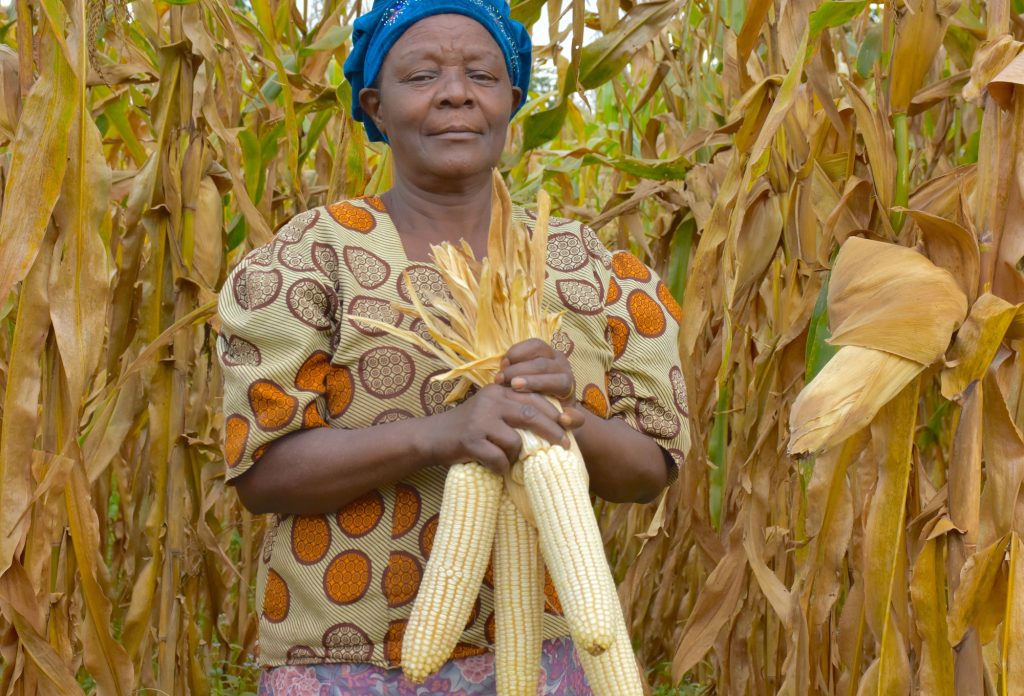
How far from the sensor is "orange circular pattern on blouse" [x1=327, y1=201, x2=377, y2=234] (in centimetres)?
163

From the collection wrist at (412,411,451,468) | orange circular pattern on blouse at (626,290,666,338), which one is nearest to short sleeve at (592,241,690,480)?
orange circular pattern on blouse at (626,290,666,338)

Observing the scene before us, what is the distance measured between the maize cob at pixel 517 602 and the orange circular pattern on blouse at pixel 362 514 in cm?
21

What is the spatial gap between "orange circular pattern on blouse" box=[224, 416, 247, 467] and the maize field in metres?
0.23

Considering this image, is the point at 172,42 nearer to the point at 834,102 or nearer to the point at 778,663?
the point at 834,102

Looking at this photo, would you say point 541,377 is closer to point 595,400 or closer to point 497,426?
point 497,426

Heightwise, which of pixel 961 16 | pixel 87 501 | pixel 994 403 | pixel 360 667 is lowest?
pixel 360 667

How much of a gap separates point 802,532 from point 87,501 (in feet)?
4.40

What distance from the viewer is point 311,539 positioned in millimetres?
1573

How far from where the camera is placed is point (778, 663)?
8.64ft

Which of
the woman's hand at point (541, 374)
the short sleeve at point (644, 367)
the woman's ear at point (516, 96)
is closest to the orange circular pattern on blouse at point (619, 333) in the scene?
the short sleeve at point (644, 367)

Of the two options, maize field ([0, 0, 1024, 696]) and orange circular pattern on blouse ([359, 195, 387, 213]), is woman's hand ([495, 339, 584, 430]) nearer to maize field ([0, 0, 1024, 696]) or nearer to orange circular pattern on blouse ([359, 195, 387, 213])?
maize field ([0, 0, 1024, 696])

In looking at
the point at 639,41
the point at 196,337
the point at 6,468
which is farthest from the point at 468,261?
the point at 196,337

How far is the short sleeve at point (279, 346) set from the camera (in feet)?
4.94

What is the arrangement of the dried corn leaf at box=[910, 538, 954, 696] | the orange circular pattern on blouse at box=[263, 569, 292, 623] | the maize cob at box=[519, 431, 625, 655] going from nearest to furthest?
the maize cob at box=[519, 431, 625, 655] < the dried corn leaf at box=[910, 538, 954, 696] < the orange circular pattern on blouse at box=[263, 569, 292, 623]
